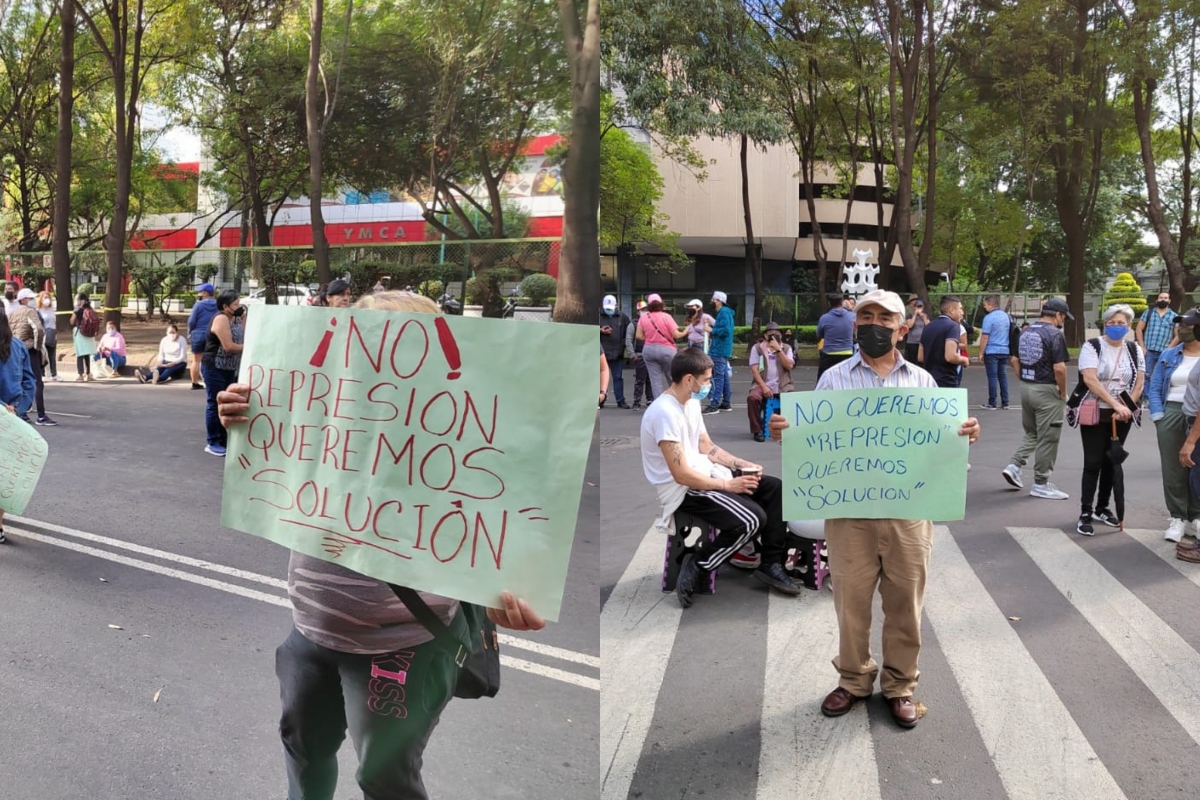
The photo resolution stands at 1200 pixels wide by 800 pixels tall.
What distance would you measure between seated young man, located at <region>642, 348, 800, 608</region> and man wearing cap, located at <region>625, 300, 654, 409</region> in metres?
0.13

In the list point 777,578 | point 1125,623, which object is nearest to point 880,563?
point 777,578

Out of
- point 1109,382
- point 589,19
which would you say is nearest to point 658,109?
point 589,19

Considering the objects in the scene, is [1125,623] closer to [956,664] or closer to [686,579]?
[956,664]

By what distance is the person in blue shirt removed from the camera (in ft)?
14.1

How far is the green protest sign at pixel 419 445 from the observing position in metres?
1.40

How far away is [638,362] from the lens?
3758 millimetres

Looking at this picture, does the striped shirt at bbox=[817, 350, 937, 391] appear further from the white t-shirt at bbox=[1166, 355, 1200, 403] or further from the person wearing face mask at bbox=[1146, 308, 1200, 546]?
the white t-shirt at bbox=[1166, 355, 1200, 403]

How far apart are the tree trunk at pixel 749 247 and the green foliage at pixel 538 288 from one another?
1.61 m

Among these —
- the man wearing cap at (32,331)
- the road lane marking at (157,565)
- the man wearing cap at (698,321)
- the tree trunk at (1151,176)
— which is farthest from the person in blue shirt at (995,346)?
the man wearing cap at (32,331)

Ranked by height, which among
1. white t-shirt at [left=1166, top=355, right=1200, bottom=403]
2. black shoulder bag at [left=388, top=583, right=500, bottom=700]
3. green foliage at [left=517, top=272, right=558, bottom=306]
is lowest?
black shoulder bag at [left=388, top=583, right=500, bottom=700]

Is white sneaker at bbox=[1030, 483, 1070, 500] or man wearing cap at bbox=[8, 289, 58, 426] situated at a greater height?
man wearing cap at bbox=[8, 289, 58, 426]

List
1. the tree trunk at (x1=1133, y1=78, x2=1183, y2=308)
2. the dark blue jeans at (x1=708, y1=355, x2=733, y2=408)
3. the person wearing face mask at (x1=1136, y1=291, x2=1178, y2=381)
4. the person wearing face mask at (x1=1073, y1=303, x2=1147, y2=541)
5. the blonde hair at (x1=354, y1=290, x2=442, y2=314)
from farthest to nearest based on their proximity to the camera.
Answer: the person wearing face mask at (x1=1073, y1=303, x2=1147, y2=541)
the person wearing face mask at (x1=1136, y1=291, x2=1178, y2=381)
the dark blue jeans at (x1=708, y1=355, x2=733, y2=408)
the tree trunk at (x1=1133, y1=78, x2=1183, y2=308)
the blonde hair at (x1=354, y1=290, x2=442, y2=314)

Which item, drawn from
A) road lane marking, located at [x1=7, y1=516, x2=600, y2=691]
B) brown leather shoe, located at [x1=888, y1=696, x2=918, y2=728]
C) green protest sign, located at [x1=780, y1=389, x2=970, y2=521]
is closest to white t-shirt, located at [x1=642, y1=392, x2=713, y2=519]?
green protest sign, located at [x1=780, y1=389, x2=970, y2=521]

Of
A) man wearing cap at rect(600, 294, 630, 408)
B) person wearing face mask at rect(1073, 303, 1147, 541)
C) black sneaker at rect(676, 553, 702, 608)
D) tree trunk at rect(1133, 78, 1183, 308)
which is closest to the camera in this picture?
man wearing cap at rect(600, 294, 630, 408)
